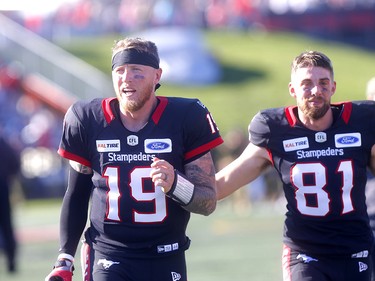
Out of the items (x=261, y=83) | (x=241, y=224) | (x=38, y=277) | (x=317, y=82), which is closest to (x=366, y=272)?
(x=317, y=82)

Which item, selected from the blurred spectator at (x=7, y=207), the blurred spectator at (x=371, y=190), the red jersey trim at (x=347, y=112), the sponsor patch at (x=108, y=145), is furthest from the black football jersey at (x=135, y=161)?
the blurred spectator at (x=7, y=207)

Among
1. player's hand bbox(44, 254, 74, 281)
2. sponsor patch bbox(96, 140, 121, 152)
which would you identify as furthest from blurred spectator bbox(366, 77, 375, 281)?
player's hand bbox(44, 254, 74, 281)

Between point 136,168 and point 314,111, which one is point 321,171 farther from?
point 136,168

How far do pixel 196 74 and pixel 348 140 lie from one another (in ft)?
86.1

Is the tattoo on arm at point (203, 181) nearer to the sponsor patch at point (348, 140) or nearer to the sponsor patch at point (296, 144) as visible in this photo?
the sponsor patch at point (296, 144)

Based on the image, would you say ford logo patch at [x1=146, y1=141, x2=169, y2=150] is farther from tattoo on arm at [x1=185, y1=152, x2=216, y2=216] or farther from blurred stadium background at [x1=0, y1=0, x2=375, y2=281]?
blurred stadium background at [x1=0, y1=0, x2=375, y2=281]

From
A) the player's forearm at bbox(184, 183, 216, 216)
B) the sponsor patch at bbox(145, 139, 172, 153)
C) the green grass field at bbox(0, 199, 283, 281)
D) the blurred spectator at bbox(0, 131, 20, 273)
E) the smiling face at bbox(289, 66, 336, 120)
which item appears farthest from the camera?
the blurred spectator at bbox(0, 131, 20, 273)

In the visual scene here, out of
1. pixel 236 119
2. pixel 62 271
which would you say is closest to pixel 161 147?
pixel 62 271

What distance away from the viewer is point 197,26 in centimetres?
3834

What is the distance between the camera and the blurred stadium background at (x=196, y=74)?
13.6 m

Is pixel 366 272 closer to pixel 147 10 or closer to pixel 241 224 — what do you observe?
pixel 241 224

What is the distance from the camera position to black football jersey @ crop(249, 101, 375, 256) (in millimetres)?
5598

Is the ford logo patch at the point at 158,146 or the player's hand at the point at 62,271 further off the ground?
the ford logo patch at the point at 158,146

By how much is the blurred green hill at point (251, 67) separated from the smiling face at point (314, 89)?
21488 mm
